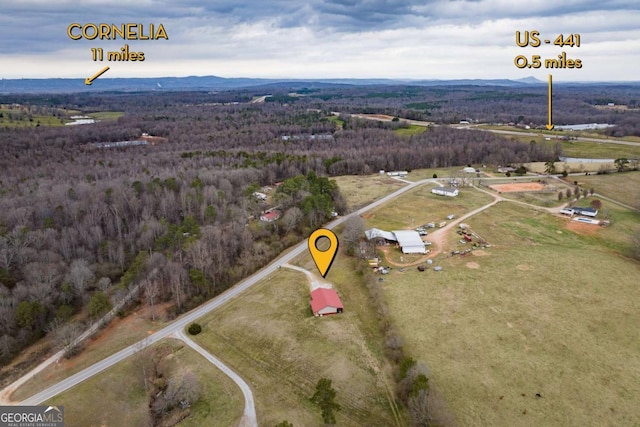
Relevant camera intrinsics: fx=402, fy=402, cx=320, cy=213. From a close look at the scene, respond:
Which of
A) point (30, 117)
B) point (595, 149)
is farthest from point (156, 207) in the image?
point (30, 117)

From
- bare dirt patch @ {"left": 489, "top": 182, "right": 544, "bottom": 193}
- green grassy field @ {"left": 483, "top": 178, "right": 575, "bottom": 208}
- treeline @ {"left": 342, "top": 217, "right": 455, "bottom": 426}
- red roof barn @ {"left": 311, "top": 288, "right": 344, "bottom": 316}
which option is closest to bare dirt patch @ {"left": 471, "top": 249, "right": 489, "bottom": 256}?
treeline @ {"left": 342, "top": 217, "right": 455, "bottom": 426}

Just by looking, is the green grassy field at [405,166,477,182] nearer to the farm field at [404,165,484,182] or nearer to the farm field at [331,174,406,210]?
the farm field at [404,165,484,182]

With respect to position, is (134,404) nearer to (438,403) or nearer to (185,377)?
(185,377)

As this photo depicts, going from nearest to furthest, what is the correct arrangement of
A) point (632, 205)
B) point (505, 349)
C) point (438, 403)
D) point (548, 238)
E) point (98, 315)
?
point (438, 403)
point (505, 349)
point (98, 315)
point (548, 238)
point (632, 205)

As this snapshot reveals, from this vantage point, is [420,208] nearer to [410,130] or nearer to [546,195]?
[546,195]

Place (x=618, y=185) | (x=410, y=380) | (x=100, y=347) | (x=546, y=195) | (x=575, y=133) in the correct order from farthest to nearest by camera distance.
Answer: (x=575, y=133)
(x=618, y=185)
(x=546, y=195)
(x=100, y=347)
(x=410, y=380)

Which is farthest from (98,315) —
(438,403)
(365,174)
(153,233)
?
(365,174)
